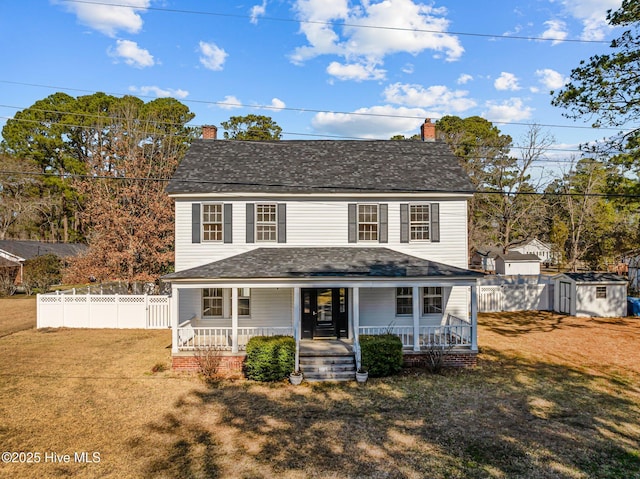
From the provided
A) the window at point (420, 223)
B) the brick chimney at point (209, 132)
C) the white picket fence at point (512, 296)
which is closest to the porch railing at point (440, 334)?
the window at point (420, 223)

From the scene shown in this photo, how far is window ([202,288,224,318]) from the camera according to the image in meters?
14.5

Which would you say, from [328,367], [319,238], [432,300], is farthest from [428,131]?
[328,367]

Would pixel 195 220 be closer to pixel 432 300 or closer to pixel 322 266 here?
pixel 322 266

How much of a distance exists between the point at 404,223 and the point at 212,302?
8.29 m

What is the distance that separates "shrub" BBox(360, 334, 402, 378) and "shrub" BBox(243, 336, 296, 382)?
2242 millimetres

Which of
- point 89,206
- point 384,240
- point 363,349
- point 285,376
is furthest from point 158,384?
point 89,206

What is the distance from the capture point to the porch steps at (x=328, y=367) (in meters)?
11.3

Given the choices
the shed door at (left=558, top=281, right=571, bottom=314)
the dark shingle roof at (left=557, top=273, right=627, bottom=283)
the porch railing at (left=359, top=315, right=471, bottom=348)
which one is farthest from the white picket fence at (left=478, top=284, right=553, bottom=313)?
the porch railing at (left=359, top=315, right=471, bottom=348)

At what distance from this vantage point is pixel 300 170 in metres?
15.8

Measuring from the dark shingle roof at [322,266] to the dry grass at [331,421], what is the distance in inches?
126

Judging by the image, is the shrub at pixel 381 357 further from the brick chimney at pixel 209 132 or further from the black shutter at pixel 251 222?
the brick chimney at pixel 209 132

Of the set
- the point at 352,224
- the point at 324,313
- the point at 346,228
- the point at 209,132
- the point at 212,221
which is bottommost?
the point at 324,313

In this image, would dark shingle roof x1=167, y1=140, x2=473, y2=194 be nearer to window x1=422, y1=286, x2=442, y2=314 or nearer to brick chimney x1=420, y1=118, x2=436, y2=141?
brick chimney x1=420, y1=118, x2=436, y2=141

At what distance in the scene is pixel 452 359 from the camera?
39.5 feet
